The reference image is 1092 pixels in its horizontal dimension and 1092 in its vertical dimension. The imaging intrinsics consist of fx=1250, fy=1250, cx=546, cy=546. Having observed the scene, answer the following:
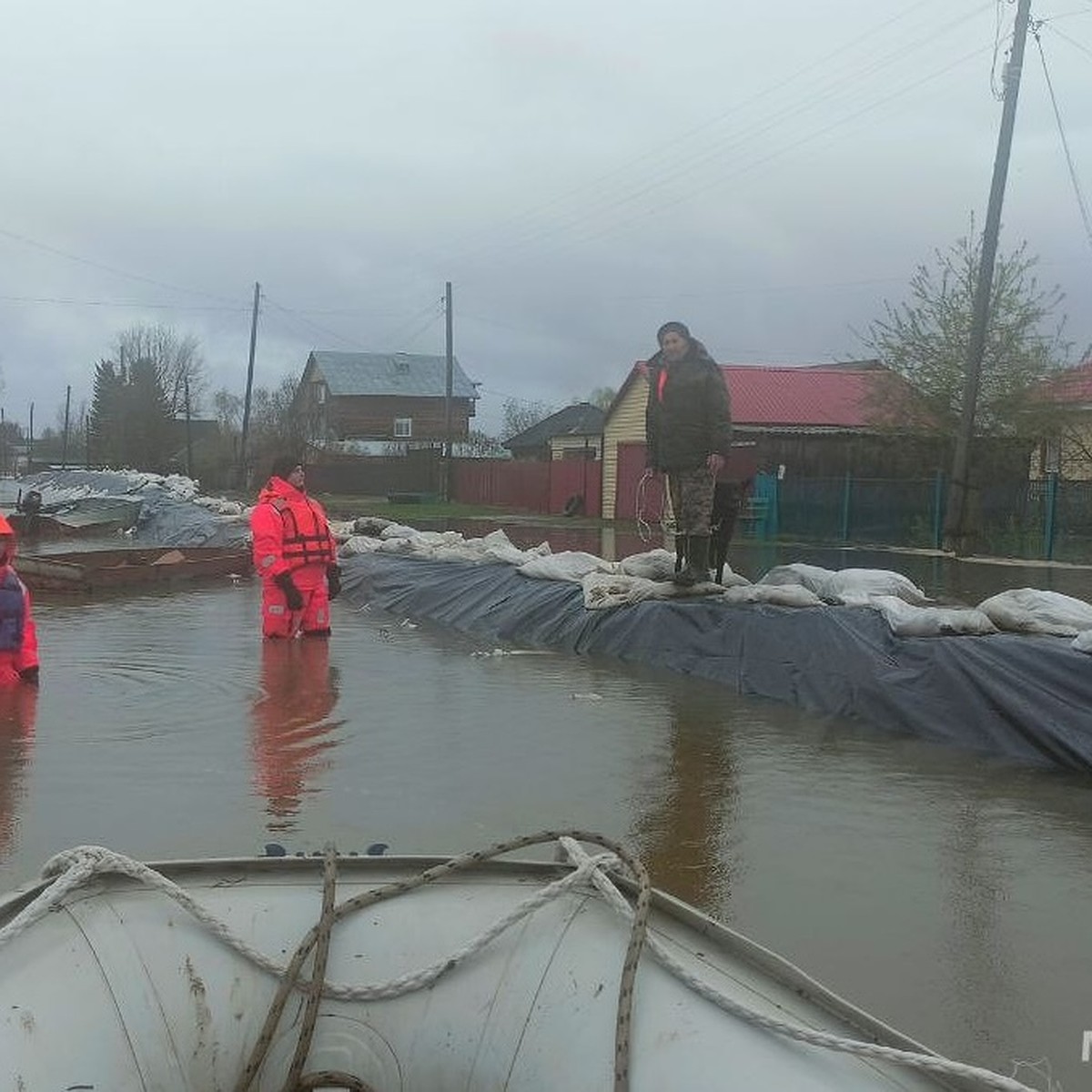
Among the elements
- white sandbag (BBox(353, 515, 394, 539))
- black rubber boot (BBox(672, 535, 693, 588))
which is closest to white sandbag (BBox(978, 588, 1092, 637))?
black rubber boot (BBox(672, 535, 693, 588))

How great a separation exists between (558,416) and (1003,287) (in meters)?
36.3

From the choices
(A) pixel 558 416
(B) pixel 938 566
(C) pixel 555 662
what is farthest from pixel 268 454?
(C) pixel 555 662

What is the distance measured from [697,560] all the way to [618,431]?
1024 inches

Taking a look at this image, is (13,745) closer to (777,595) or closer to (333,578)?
(333,578)

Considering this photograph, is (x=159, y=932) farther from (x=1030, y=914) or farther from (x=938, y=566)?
(x=938, y=566)

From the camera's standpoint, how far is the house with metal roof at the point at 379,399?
68.9m

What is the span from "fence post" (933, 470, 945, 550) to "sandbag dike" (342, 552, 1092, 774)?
43.0ft

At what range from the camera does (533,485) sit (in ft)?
126

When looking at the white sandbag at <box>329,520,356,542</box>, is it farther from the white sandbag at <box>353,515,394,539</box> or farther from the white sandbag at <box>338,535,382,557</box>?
the white sandbag at <box>338,535,382,557</box>

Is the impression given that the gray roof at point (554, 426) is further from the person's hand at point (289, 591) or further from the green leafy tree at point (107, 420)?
the person's hand at point (289, 591)

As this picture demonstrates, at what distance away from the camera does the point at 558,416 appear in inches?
2302

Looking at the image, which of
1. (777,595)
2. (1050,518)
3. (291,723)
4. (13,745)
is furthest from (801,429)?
(13,745)

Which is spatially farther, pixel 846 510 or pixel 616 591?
pixel 846 510

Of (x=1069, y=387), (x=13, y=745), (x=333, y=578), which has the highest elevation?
(x=1069, y=387)
